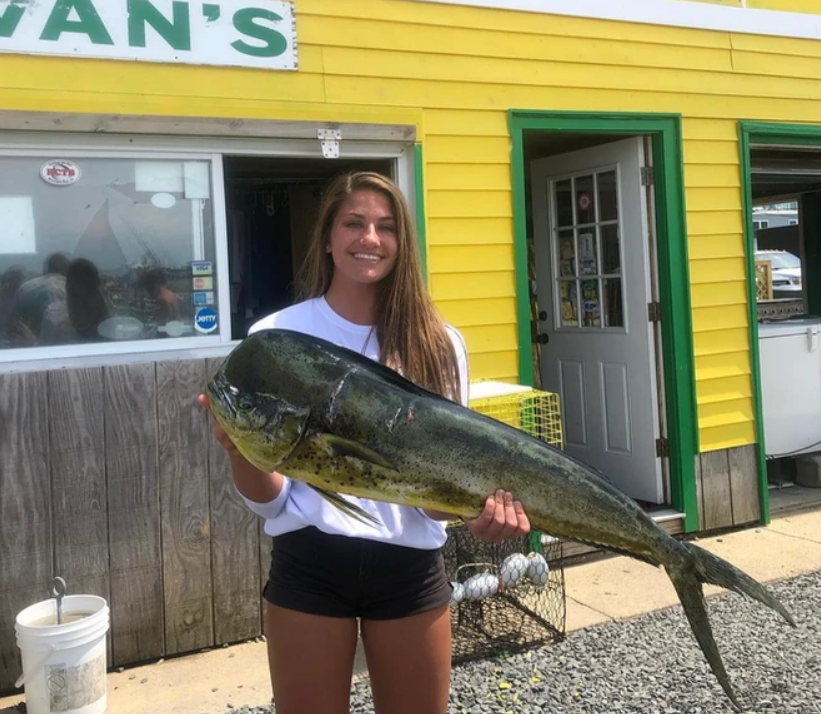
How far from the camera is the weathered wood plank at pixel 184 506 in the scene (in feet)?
13.4

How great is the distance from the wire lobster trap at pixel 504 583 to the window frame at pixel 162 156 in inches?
55.3

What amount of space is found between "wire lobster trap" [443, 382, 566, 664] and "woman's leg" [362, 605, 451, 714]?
1.95m

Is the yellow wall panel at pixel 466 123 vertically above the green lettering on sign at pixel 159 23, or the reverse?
the green lettering on sign at pixel 159 23

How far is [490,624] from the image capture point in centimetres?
425

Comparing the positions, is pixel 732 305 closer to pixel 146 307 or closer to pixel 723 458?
pixel 723 458

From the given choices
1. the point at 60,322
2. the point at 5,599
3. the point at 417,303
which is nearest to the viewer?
the point at 417,303

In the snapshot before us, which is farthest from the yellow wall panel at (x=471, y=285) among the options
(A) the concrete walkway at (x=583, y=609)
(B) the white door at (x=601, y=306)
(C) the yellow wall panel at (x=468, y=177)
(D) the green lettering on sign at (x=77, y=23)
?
(D) the green lettering on sign at (x=77, y=23)

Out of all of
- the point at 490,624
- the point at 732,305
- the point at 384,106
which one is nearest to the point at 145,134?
the point at 384,106

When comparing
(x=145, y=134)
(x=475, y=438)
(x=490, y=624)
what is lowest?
(x=490, y=624)

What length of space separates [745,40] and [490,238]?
8.16 feet

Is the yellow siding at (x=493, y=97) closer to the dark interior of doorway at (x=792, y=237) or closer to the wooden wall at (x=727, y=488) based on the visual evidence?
the wooden wall at (x=727, y=488)

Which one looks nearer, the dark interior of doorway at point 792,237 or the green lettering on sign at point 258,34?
the green lettering on sign at point 258,34

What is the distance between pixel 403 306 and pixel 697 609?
3.10 feet

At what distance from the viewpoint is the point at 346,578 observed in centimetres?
189
